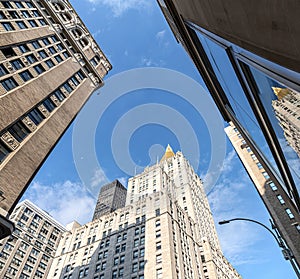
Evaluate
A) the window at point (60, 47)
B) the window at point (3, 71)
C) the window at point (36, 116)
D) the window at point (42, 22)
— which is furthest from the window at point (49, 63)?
the window at point (36, 116)

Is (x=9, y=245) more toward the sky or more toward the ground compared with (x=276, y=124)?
more toward the sky

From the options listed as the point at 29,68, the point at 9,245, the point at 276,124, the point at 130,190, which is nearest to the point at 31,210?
the point at 9,245

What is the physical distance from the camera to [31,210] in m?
89.1

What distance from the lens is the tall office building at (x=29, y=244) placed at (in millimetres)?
72750

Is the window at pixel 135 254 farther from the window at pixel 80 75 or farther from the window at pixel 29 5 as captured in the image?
the window at pixel 29 5

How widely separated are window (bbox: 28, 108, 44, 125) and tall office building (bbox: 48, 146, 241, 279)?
4305 centimetres

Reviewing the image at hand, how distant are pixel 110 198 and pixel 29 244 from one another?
66.2m

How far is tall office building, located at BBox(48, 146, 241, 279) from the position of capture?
178 ft

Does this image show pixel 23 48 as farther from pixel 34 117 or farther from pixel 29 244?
pixel 29 244

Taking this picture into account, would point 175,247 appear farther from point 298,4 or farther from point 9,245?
point 298,4

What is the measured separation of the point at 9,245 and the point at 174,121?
231ft

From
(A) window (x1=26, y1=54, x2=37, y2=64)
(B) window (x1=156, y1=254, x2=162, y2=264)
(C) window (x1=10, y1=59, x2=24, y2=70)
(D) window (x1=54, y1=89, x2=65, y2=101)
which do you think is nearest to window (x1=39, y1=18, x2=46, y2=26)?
(A) window (x1=26, y1=54, x2=37, y2=64)

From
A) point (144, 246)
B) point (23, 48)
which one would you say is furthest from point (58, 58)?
point (144, 246)

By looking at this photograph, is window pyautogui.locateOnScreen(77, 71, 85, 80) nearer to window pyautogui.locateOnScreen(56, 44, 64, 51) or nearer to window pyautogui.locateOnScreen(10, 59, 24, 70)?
window pyautogui.locateOnScreen(56, 44, 64, 51)
